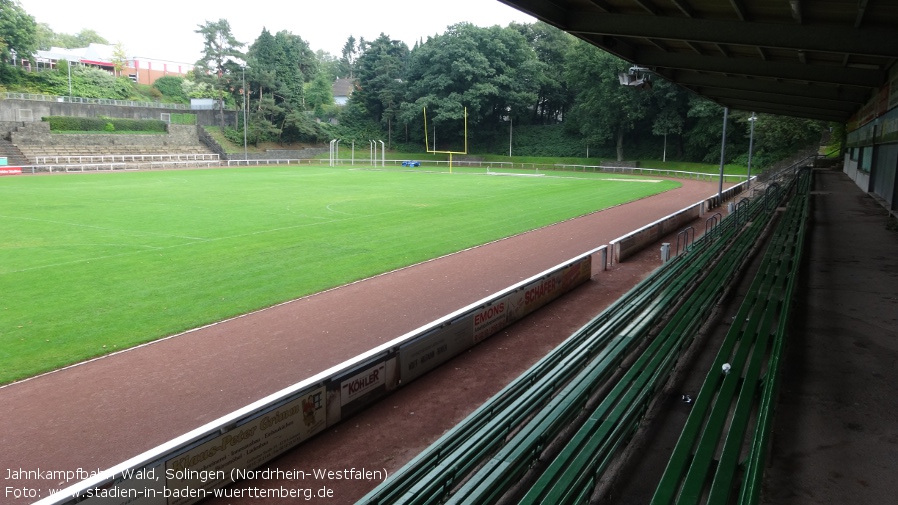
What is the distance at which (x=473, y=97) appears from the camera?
7706 cm

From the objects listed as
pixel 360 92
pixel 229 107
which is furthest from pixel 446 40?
pixel 229 107

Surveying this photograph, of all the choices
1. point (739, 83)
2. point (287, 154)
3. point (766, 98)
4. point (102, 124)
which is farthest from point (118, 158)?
point (739, 83)

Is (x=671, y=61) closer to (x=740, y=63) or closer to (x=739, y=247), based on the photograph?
(x=740, y=63)

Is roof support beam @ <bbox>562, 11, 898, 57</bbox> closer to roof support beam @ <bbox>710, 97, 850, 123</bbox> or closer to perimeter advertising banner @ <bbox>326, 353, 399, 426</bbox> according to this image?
perimeter advertising banner @ <bbox>326, 353, 399, 426</bbox>

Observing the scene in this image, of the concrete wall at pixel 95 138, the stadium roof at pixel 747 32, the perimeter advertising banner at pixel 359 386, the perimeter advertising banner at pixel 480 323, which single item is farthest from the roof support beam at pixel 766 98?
the concrete wall at pixel 95 138

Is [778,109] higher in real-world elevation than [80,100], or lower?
lower

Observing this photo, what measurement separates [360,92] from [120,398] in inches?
3278

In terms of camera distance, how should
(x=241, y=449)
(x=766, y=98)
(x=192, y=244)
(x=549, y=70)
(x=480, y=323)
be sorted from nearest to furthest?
(x=241, y=449)
(x=480, y=323)
(x=192, y=244)
(x=766, y=98)
(x=549, y=70)

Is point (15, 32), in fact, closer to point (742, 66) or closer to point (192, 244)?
point (192, 244)

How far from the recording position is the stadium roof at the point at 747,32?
966cm

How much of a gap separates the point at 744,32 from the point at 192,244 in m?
15.7

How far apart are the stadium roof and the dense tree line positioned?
4766 centimetres

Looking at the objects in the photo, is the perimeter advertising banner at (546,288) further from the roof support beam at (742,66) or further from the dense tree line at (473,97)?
the dense tree line at (473,97)

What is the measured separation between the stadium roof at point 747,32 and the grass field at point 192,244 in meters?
7.68
